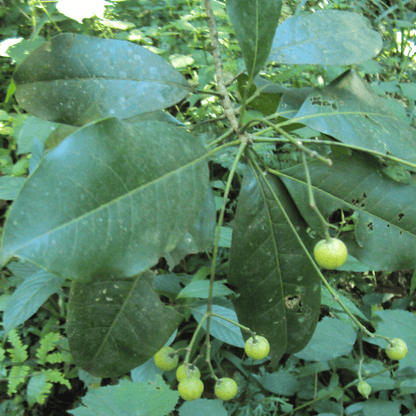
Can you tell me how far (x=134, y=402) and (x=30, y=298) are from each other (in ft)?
2.15

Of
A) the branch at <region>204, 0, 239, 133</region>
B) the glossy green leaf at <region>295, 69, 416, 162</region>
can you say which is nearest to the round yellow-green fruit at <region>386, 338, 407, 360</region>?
the glossy green leaf at <region>295, 69, 416, 162</region>

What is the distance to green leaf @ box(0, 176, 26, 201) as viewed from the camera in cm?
138

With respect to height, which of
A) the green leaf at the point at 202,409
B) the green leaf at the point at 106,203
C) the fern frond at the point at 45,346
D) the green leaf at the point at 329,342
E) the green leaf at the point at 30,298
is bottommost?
the fern frond at the point at 45,346

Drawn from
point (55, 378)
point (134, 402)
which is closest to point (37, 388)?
point (55, 378)

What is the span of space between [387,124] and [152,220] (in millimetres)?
795

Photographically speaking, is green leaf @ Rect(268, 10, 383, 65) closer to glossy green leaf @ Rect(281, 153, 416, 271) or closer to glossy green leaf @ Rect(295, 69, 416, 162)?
glossy green leaf @ Rect(295, 69, 416, 162)

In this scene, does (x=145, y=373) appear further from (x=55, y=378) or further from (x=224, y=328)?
(x=55, y=378)

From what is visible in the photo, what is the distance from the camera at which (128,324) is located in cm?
99

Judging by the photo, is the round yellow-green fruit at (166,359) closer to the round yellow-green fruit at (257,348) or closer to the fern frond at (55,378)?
the round yellow-green fruit at (257,348)

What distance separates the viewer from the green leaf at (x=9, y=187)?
138cm

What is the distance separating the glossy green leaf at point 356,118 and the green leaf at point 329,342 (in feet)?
3.31

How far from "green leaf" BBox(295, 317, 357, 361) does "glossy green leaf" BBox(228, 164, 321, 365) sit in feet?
1.99

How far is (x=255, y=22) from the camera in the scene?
906 mm

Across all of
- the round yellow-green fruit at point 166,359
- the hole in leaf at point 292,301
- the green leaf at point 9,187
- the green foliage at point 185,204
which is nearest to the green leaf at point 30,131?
the green foliage at point 185,204
